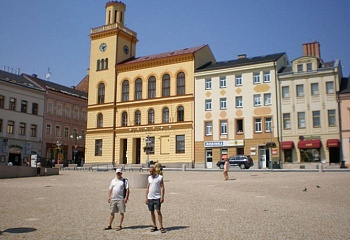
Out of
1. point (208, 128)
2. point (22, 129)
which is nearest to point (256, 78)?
point (208, 128)

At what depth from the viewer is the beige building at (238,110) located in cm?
4856

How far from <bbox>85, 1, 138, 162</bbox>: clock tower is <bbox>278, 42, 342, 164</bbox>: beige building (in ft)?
84.5

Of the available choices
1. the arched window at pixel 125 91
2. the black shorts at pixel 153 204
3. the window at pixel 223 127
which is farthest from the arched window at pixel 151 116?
the black shorts at pixel 153 204

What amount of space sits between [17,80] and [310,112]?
43387 mm

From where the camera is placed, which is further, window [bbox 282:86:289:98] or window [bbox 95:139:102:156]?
window [bbox 95:139:102:156]

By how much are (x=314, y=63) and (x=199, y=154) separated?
18406mm

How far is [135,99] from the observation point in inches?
2303

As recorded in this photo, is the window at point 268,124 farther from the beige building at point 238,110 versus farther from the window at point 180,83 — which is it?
the window at point 180,83

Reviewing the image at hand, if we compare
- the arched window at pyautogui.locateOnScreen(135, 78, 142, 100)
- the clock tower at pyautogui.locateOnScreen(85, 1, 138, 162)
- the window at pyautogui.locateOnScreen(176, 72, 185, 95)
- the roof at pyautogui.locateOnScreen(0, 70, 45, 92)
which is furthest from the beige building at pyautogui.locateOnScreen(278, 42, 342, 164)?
the roof at pyautogui.locateOnScreen(0, 70, 45, 92)

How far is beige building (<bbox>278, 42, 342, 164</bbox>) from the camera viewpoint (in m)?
45.2

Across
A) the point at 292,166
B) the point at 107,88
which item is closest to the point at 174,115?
the point at 107,88

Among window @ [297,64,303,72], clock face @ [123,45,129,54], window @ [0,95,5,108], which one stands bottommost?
window @ [0,95,5,108]

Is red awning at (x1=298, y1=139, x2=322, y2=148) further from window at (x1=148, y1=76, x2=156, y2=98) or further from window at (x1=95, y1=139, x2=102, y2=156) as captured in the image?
window at (x1=95, y1=139, x2=102, y2=156)

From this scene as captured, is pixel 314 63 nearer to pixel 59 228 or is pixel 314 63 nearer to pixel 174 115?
pixel 174 115
